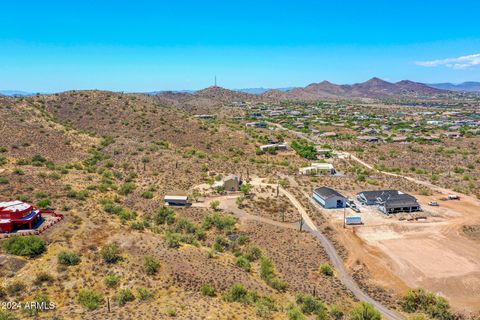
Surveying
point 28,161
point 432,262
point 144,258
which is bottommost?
point 432,262

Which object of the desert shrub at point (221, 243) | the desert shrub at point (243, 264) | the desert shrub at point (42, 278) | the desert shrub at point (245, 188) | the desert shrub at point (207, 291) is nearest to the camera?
the desert shrub at point (42, 278)

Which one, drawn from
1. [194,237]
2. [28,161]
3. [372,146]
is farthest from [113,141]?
[372,146]

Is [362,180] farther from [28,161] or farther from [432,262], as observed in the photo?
[28,161]

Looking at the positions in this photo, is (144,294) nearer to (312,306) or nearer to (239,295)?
(239,295)

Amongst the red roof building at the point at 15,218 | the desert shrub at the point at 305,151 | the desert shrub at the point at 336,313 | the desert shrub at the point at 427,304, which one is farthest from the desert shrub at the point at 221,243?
the desert shrub at the point at 305,151

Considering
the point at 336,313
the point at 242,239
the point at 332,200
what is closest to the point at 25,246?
the point at 242,239

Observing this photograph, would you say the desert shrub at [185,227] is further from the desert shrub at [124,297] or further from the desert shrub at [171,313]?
the desert shrub at [171,313]
